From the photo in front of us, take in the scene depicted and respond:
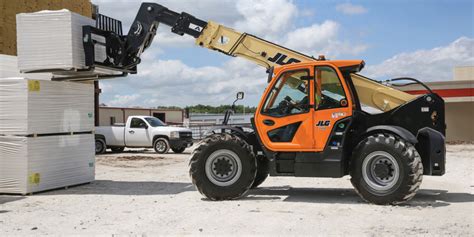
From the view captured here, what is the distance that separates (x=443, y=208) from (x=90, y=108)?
28.0 ft

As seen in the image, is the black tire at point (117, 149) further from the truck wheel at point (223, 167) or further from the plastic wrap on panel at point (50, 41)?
the truck wheel at point (223, 167)

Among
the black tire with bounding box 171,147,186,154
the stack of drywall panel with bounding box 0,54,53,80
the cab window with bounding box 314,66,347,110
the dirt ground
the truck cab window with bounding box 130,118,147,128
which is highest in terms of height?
the stack of drywall panel with bounding box 0,54,53,80

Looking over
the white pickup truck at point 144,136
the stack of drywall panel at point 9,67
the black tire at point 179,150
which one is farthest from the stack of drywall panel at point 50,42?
the black tire at point 179,150

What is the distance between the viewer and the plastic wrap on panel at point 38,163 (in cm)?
1105

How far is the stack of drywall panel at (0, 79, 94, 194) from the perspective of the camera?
1104cm

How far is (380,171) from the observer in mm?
9039

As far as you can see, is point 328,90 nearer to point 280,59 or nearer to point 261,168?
point 280,59

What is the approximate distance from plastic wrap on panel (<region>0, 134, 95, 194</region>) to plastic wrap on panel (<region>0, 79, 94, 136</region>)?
0.21m

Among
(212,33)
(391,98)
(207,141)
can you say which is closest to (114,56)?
(212,33)

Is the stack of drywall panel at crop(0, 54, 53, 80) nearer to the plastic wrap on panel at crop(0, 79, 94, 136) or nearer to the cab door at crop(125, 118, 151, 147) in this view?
the plastic wrap on panel at crop(0, 79, 94, 136)

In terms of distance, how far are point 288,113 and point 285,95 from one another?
1.24ft

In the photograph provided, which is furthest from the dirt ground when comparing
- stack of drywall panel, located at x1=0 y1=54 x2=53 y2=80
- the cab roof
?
stack of drywall panel, located at x1=0 y1=54 x2=53 y2=80

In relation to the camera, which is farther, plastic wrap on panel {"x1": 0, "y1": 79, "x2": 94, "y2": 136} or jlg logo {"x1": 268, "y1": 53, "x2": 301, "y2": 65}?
plastic wrap on panel {"x1": 0, "y1": 79, "x2": 94, "y2": 136}

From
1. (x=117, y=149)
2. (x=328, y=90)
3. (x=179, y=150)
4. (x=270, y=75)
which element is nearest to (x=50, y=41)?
(x=270, y=75)
